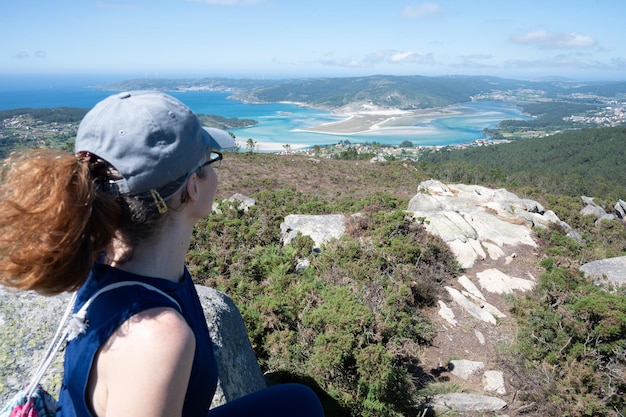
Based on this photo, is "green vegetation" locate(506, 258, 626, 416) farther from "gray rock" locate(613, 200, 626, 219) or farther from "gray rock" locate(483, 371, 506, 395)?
"gray rock" locate(613, 200, 626, 219)

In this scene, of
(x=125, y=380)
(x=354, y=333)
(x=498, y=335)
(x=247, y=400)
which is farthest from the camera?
(x=498, y=335)

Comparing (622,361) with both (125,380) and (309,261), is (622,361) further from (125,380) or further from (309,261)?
(125,380)

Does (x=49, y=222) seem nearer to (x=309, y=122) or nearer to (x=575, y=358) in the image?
(x=575, y=358)

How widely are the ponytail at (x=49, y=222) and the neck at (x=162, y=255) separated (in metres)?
0.15

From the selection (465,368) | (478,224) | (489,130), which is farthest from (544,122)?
(465,368)

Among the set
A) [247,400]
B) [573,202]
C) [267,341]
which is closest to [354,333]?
[267,341]

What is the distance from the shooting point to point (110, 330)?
39.7 inches

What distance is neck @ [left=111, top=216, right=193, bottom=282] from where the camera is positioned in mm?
1240

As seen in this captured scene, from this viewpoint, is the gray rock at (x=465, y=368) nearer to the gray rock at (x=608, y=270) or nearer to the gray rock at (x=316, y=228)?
the gray rock at (x=316, y=228)

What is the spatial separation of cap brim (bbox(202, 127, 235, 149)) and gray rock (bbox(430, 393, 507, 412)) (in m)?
3.79

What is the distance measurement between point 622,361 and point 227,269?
5992 mm

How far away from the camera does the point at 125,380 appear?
0.94 metres

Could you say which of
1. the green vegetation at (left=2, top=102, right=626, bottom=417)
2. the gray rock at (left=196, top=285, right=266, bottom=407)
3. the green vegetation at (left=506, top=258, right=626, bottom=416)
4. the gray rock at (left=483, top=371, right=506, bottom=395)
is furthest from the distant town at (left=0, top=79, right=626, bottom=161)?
the gray rock at (left=196, top=285, right=266, bottom=407)

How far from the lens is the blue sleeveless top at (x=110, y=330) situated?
3.37 ft
